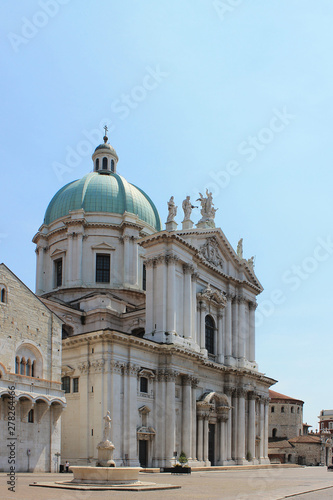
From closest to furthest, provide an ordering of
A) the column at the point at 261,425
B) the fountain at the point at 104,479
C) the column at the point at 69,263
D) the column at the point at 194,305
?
the fountain at the point at 104,479 → the column at the point at 194,305 → the column at the point at 69,263 → the column at the point at 261,425

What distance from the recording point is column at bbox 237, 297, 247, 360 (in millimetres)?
57406

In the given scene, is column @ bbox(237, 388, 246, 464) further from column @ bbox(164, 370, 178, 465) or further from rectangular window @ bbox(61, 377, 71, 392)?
rectangular window @ bbox(61, 377, 71, 392)

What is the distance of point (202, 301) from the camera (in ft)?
173

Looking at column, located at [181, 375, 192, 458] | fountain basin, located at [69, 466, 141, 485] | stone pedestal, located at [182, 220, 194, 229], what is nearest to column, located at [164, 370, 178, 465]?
column, located at [181, 375, 192, 458]

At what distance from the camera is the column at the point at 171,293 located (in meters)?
46.5

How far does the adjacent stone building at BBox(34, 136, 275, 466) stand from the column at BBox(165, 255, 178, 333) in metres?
0.08

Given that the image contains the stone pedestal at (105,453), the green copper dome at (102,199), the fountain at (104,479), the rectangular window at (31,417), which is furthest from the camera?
the green copper dome at (102,199)

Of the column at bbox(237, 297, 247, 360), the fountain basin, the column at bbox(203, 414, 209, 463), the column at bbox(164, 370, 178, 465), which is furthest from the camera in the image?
the column at bbox(237, 297, 247, 360)

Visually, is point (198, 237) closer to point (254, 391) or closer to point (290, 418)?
point (254, 391)

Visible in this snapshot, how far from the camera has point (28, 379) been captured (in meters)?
33.5

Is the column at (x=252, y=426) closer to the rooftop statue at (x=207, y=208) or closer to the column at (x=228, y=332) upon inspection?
the column at (x=228, y=332)

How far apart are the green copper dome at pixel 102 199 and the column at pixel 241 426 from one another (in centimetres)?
1928

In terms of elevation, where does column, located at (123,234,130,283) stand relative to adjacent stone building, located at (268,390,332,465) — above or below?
above

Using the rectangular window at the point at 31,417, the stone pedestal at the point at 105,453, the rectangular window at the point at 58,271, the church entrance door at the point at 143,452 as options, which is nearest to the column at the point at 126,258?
the rectangular window at the point at 58,271
